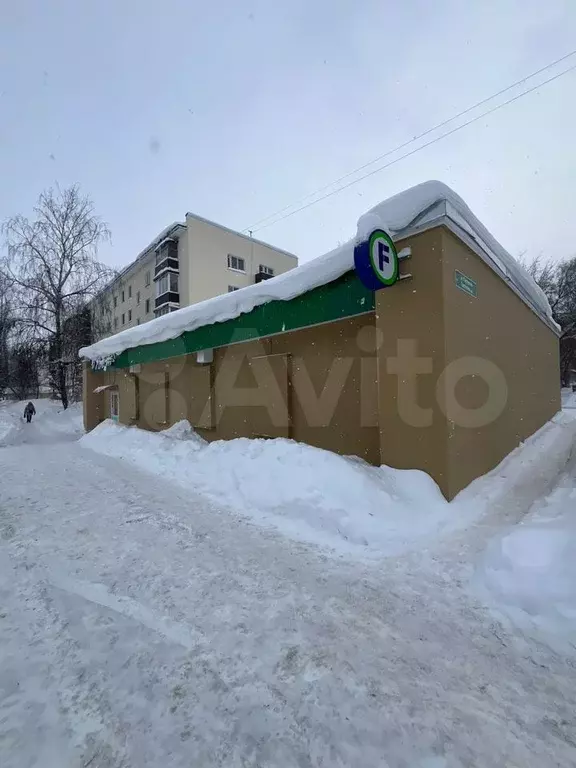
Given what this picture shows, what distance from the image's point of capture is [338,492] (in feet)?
15.4

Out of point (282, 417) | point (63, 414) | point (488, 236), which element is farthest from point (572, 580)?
point (63, 414)

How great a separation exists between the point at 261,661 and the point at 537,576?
90.0 inches

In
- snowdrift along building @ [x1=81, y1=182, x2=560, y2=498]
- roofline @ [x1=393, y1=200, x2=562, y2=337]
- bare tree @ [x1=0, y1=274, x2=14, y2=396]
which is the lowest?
snowdrift along building @ [x1=81, y1=182, x2=560, y2=498]

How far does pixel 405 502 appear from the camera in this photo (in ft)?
15.1

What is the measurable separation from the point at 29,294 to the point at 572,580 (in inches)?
969

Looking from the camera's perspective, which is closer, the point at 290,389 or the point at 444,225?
the point at 444,225

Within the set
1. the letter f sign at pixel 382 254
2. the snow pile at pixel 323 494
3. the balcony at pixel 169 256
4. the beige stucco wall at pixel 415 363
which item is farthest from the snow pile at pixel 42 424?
the letter f sign at pixel 382 254

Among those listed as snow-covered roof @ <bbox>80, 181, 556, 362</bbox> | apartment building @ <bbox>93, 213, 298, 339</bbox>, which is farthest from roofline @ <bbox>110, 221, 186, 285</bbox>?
snow-covered roof @ <bbox>80, 181, 556, 362</bbox>

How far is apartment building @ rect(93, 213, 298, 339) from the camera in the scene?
89.6 feet

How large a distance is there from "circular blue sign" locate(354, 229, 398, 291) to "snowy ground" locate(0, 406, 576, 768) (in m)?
3.19

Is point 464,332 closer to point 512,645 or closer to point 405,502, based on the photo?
point 405,502

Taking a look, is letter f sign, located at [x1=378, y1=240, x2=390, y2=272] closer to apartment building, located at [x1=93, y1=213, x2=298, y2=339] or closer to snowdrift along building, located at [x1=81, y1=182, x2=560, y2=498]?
snowdrift along building, located at [x1=81, y1=182, x2=560, y2=498]

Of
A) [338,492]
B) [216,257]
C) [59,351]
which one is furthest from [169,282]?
[338,492]

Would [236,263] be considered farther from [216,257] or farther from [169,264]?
[169,264]
